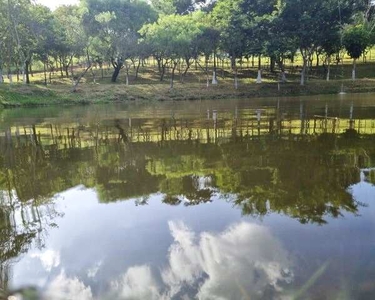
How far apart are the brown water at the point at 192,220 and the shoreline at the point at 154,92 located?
28.7 m

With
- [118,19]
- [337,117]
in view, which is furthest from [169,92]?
[337,117]

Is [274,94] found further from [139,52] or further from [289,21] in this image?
[139,52]

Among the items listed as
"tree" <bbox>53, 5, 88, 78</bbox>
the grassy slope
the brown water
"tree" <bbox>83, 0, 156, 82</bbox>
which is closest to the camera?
the brown water

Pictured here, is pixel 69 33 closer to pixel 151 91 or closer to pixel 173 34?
pixel 151 91

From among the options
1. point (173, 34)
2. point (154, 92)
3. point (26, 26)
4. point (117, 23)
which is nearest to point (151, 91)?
point (154, 92)

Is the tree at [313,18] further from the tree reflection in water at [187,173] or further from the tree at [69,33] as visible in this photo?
the tree reflection in water at [187,173]

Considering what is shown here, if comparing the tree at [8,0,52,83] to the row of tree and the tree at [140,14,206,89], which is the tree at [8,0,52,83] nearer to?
the row of tree

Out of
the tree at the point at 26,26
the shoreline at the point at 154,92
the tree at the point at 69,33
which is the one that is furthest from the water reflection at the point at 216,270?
the tree at the point at 69,33

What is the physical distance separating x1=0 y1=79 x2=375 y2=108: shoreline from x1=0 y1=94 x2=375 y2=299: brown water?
28.7 metres

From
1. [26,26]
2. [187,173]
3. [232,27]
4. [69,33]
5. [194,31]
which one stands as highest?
[232,27]

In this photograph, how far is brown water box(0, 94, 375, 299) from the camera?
5.07m

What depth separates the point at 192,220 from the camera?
7262 millimetres

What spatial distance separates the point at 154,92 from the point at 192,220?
40.3m

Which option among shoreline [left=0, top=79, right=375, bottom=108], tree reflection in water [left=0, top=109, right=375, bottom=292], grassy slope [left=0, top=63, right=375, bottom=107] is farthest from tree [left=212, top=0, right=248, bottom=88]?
tree reflection in water [left=0, top=109, right=375, bottom=292]
